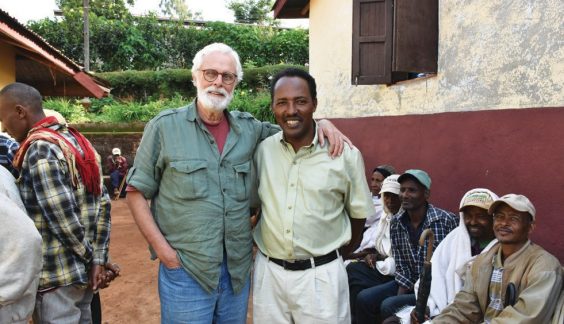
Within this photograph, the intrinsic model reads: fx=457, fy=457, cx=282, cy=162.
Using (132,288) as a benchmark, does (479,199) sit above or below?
above

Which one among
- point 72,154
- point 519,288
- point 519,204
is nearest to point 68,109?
point 72,154

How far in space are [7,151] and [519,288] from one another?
115 inches

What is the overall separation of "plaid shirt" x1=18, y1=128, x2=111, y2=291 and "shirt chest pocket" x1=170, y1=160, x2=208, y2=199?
627mm

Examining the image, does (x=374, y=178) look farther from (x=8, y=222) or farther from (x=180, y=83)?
(x=180, y=83)

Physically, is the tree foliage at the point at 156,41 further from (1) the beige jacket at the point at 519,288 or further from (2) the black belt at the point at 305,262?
(2) the black belt at the point at 305,262

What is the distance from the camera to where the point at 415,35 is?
485 cm

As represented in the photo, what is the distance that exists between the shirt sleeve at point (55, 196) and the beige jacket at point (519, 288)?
2.11 metres

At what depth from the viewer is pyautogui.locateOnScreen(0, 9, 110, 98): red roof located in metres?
4.95

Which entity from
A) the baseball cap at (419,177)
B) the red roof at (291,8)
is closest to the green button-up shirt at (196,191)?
the baseball cap at (419,177)

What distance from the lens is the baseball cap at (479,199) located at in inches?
118

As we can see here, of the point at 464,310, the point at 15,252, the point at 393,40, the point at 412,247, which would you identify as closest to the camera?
the point at 15,252

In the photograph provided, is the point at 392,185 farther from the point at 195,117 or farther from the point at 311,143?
the point at 195,117

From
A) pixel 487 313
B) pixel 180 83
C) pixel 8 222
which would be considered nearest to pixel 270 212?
pixel 8 222

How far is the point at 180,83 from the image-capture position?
71.9 ft
